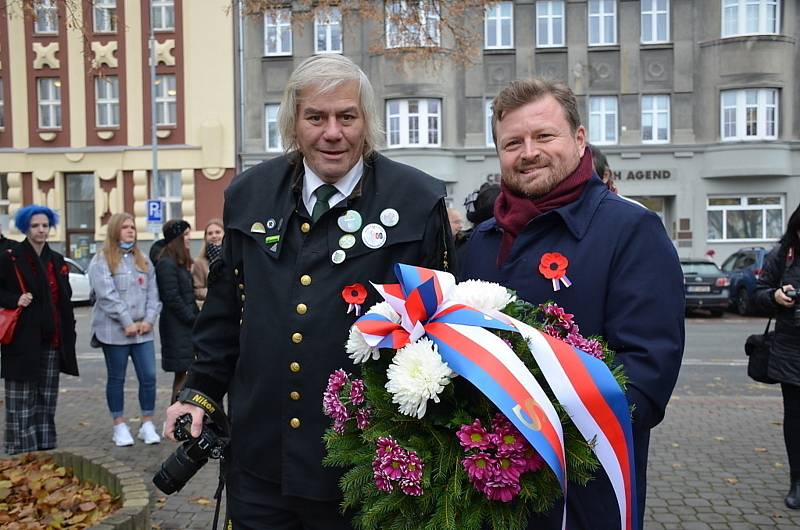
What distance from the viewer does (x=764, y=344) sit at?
16.9ft

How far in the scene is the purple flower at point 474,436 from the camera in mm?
1700

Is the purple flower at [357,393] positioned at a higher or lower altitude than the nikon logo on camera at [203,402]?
higher

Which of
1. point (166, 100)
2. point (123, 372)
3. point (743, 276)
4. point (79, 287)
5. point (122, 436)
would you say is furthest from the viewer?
point (166, 100)

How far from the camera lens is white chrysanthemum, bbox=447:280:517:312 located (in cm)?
189

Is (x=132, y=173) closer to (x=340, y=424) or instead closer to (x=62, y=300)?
(x=62, y=300)

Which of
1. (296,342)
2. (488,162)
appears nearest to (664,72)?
(488,162)

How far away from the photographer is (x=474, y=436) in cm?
172

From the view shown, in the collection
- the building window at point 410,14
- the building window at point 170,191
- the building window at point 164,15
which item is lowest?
the building window at point 170,191

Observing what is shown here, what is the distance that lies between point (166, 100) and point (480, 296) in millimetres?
27740

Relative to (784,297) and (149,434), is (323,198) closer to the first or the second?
(784,297)

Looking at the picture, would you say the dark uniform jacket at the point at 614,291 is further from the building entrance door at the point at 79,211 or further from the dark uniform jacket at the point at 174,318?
the building entrance door at the point at 79,211

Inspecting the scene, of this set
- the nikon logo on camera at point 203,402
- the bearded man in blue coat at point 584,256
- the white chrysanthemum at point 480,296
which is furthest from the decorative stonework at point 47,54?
the white chrysanthemum at point 480,296

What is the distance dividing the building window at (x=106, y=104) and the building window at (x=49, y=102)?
1.51 meters

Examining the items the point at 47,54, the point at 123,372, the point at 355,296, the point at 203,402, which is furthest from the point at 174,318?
the point at 47,54
